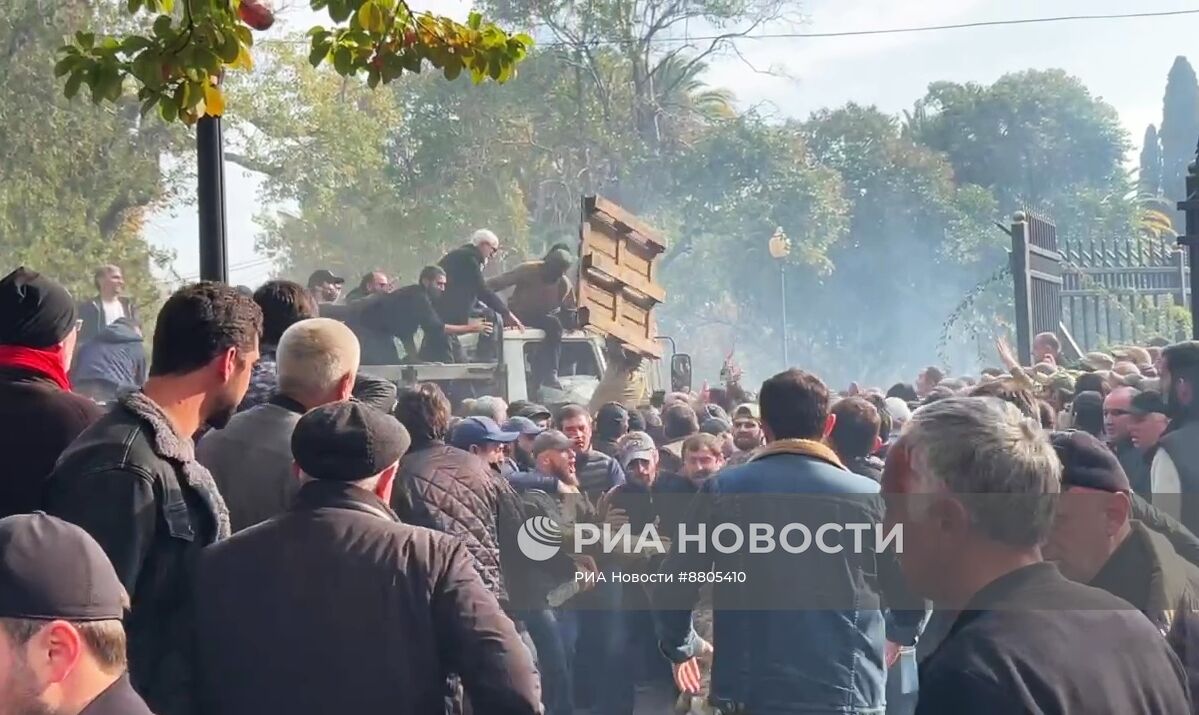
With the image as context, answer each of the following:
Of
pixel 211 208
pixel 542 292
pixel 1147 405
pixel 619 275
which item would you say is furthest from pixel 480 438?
pixel 619 275

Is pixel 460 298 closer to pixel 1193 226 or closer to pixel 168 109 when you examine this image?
pixel 1193 226

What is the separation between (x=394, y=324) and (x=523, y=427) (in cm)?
283

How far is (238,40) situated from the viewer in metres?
3.34

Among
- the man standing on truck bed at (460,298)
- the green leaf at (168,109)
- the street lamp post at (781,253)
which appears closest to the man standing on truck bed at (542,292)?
the man standing on truck bed at (460,298)

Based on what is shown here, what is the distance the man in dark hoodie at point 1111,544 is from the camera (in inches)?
122

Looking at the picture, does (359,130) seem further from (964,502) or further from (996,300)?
(964,502)

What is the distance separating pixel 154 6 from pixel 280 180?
34.3ft

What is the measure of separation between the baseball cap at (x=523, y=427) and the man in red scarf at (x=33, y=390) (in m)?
3.73

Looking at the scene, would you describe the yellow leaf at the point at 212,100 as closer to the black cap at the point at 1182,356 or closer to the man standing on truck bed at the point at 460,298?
the black cap at the point at 1182,356

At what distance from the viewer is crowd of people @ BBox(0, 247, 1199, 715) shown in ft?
6.48

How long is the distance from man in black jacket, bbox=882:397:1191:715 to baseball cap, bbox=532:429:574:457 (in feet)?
13.9

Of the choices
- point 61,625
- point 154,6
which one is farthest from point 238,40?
point 61,625

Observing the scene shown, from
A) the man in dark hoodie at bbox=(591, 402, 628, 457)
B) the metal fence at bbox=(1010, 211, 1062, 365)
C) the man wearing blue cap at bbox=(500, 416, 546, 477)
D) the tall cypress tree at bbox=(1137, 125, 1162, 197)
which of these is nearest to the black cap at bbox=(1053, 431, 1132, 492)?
the man wearing blue cap at bbox=(500, 416, 546, 477)

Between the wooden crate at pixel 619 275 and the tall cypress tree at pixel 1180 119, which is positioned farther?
the tall cypress tree at pixel 1180 119
